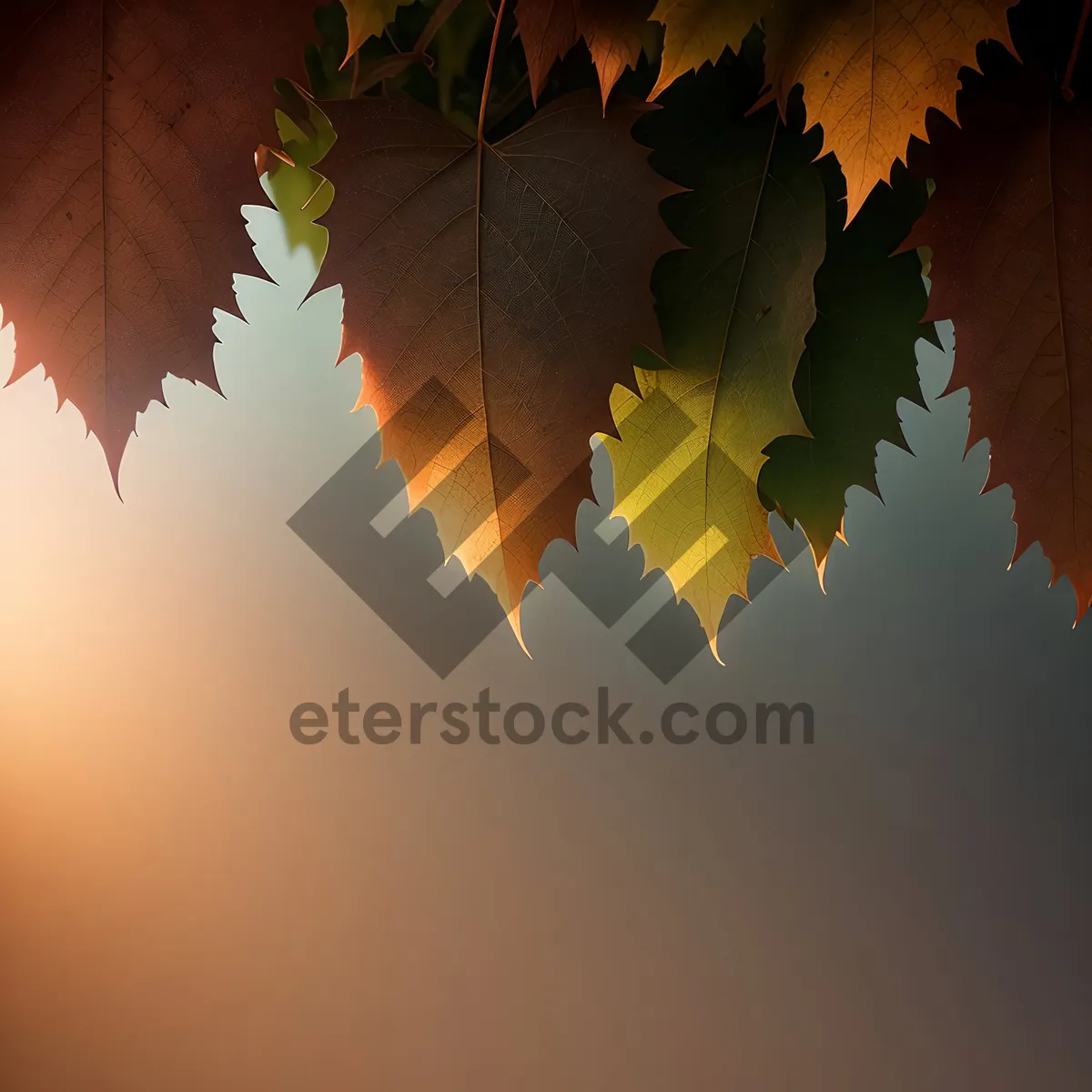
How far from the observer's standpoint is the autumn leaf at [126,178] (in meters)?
0.12

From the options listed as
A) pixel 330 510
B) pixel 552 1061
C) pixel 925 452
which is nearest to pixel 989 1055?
pixel 552 1061

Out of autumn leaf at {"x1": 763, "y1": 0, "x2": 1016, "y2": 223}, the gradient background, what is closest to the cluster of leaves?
autumn leaf at {"x1": 763, "y1": 0, "x2": 1016, "y2": 223}

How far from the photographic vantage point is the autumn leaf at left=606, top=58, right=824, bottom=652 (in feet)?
0.46

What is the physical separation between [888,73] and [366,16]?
7 centimetres

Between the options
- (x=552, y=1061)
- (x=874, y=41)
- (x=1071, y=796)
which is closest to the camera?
(x=874, y=41)

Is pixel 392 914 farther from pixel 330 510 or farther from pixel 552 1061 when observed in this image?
pixel 330 510

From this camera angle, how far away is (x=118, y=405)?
0.12 metres

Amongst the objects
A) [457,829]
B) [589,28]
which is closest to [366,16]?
[589,28]

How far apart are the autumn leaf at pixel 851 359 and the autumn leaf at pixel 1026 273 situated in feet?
0.06

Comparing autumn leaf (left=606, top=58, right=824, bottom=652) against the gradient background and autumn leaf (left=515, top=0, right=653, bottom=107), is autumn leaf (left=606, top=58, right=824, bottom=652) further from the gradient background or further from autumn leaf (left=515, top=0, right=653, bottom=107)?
the gradient background

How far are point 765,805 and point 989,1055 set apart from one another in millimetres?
421

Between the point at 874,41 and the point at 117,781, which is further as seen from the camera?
the point at 117,781

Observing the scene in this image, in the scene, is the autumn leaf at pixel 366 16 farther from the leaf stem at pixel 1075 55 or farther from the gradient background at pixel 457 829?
the gradient background at pixel 457 829

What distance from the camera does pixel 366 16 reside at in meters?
0.13
